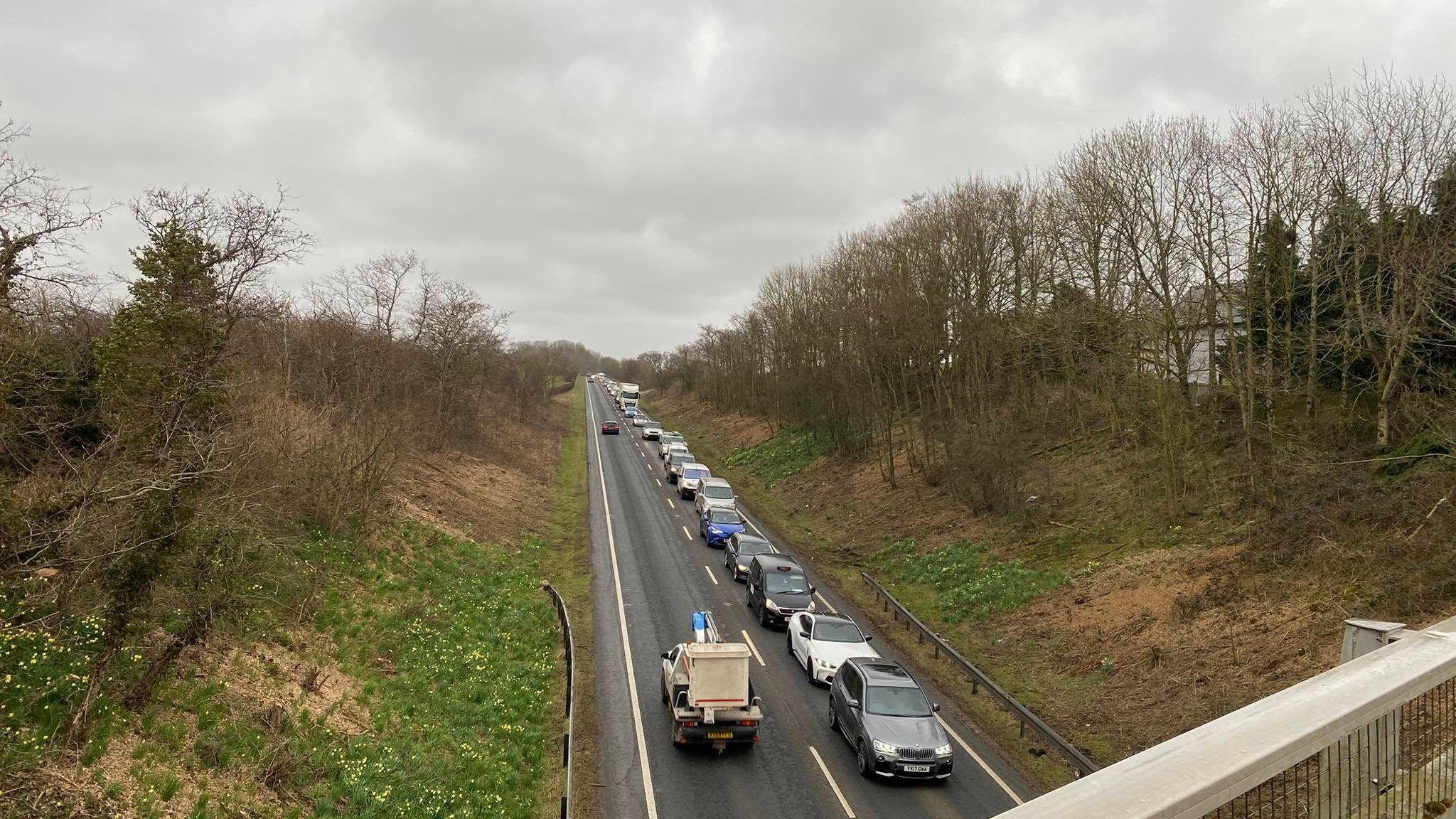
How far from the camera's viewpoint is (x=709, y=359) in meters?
84.1

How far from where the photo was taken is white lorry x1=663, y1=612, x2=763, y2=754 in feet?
44.2

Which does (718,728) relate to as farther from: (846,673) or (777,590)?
(777,590)

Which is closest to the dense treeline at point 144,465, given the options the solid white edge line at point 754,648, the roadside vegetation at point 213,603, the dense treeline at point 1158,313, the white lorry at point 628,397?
the roadside vegetation at point 213,603

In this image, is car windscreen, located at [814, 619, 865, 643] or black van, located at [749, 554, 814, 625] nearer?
car windscreen, located at [814, 619, 865, 643]

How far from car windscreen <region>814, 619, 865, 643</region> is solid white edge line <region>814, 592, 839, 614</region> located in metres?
4.08

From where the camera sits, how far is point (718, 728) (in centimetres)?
1354

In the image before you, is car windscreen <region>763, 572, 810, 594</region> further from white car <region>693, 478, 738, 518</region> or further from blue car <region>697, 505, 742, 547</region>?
white car <region>693, 478, 738, 518</region>

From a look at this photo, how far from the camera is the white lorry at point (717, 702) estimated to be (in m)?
13.5

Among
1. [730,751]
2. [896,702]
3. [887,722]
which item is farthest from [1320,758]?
[730,751]

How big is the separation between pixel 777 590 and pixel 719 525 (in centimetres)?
867

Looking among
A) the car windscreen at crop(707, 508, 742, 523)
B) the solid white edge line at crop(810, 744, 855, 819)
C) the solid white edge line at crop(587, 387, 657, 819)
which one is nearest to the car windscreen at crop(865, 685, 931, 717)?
the solid white edge line at crop(810, 744, 855, 819)

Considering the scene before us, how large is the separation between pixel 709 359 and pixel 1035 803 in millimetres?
80863

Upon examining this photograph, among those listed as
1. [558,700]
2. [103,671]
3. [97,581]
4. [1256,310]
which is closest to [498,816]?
[558,700]

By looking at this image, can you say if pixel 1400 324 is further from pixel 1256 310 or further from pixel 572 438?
pixel 572 438
